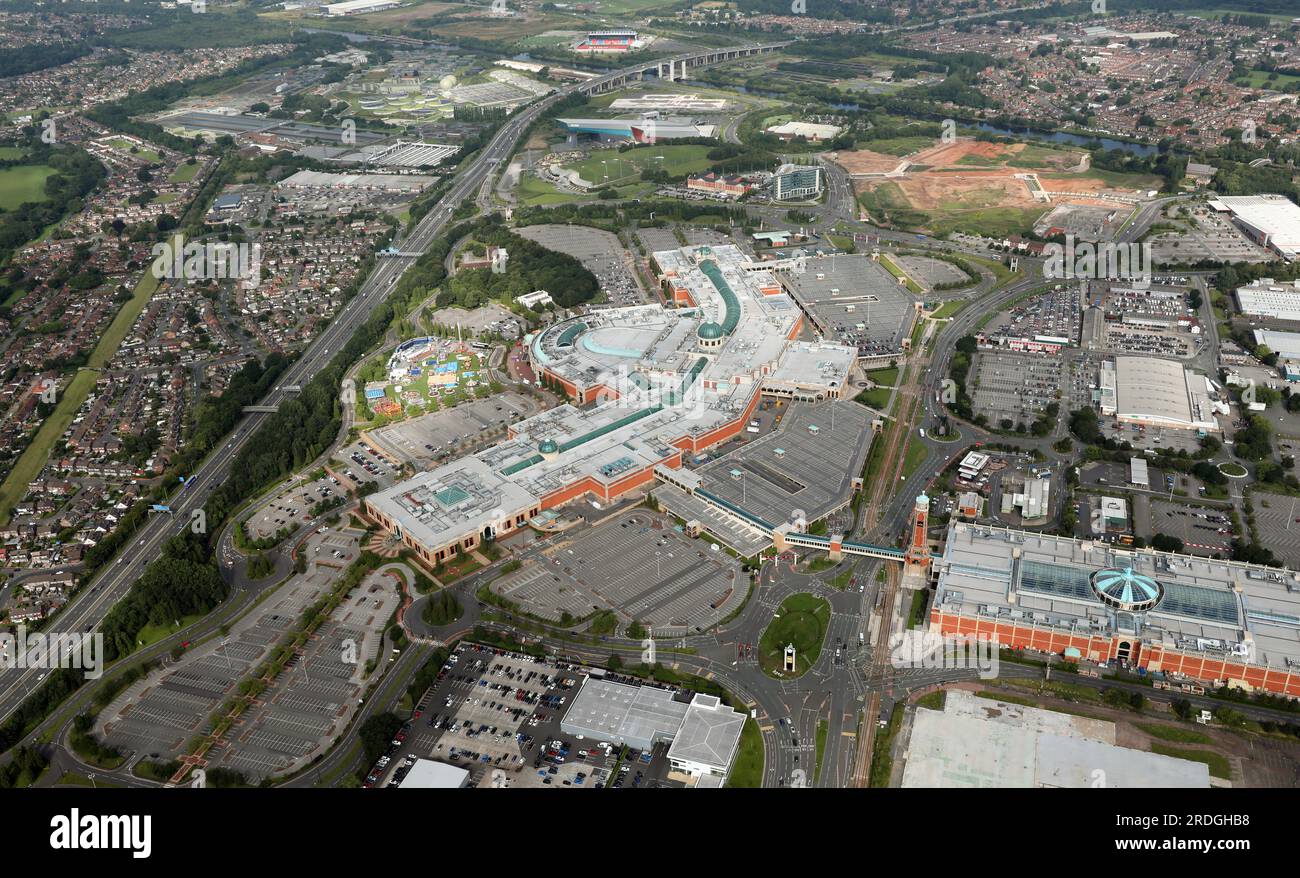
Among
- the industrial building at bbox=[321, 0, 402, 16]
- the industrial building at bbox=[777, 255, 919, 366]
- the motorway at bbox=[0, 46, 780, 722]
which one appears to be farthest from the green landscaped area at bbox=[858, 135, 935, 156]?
the industrial building at bbox=[321, 0, 402, 16]

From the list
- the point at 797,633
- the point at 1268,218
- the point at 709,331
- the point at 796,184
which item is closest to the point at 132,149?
the point at 796,184

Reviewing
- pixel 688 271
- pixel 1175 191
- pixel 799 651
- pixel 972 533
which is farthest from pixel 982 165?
pixel 799 651

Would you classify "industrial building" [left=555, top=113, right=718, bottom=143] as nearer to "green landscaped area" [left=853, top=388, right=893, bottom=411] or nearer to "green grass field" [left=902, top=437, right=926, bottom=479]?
"green landscaped area" [left=853, top=388, right=893, bottom=411]

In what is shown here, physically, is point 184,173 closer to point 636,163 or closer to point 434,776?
point 636,163

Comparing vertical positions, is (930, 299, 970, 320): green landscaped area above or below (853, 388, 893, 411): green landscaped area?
above

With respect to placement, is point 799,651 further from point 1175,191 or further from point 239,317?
point 1175,191
